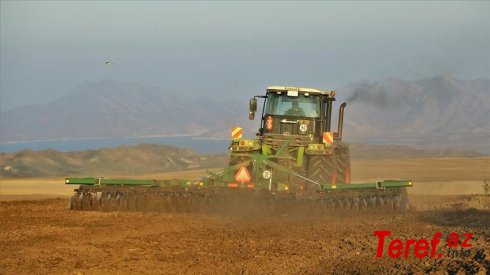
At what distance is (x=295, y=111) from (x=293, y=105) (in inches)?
5.9

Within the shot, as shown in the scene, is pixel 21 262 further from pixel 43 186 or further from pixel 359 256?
pixel 43 186

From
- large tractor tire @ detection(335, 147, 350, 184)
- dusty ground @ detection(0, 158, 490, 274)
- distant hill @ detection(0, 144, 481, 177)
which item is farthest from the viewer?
distant hill @ detection(0, 144, 481, 177)

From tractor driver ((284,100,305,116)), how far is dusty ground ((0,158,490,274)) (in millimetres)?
3000

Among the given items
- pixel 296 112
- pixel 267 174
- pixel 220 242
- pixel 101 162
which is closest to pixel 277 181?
pixel 267 174

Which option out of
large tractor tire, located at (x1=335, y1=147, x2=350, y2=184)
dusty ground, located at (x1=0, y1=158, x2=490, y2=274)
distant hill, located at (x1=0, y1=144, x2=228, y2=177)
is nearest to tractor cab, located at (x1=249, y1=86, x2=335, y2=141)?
large tractor tire, located at (x1=335, y1=147, x2=350, y2=184)

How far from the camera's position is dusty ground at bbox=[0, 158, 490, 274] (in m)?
10.9

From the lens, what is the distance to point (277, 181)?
18.3 metres

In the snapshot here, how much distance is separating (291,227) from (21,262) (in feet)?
18.5

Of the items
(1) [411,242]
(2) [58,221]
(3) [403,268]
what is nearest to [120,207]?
(2) [58,221]

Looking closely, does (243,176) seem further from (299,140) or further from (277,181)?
(299,140)

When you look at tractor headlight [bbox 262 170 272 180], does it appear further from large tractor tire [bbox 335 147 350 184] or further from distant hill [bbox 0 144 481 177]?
distant hill [bbox 0 144 481 177]

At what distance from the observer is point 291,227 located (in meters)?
15.4

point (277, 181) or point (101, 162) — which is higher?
point (101, 162)

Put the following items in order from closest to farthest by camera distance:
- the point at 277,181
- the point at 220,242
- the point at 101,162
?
the point at 220,242
the point at 277,181
the point at 101,162
